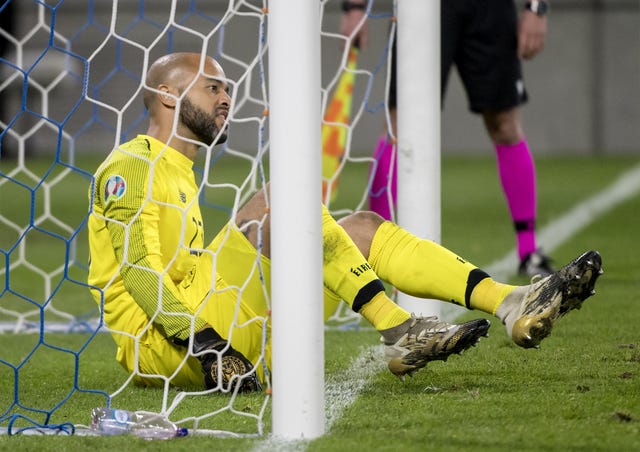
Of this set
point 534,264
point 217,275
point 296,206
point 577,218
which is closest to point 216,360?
point 217,275

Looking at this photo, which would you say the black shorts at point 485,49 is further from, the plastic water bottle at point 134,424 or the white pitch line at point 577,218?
the plastic water bottle at point 134,424

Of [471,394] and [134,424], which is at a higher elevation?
[134,424]

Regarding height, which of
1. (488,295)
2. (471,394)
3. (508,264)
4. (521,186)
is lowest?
(508,264)

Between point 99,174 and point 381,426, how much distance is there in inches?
37.0

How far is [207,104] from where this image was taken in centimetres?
289

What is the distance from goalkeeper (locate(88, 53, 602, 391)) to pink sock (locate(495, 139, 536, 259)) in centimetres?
198

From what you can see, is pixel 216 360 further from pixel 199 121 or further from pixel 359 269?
pixel 199 121

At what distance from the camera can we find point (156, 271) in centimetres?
269

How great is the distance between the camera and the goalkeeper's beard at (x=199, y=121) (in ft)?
9.49

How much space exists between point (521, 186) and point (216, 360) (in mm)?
2472

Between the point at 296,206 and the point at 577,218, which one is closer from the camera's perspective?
the point at 296,206

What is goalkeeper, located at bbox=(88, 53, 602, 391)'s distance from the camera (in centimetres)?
262

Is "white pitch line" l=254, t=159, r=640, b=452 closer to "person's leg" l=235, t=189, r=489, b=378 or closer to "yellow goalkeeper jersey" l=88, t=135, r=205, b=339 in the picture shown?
"person's leg" l=235, t=189, r=489, b=378

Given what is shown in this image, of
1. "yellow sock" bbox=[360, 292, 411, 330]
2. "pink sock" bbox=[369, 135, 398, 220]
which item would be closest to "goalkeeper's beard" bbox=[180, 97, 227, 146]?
"yellow sock" bbox=[360, 292, 411, 330]
